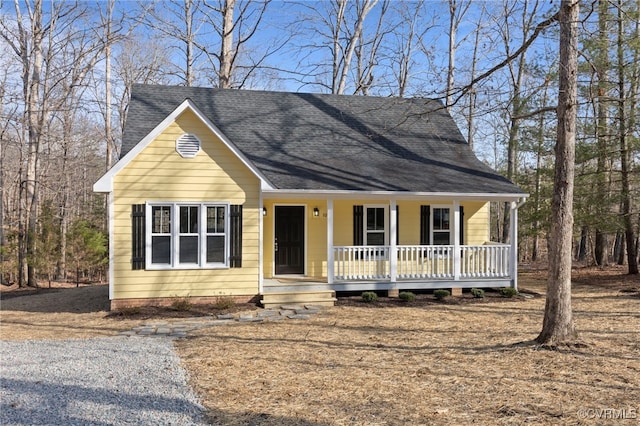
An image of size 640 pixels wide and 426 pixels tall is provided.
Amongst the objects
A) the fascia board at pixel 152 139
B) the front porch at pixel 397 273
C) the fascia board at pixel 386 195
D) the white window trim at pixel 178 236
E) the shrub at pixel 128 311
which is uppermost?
the fascia board at pixel 152 139

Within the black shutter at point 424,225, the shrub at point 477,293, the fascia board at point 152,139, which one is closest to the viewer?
the fascia board at point 152,139

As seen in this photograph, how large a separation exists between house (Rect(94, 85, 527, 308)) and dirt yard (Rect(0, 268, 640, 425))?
1244 mm

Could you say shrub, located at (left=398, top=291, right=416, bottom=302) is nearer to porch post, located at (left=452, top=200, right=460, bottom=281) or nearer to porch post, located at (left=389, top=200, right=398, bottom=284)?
porch post, located at (left=389, top=200, right=398, bottom=284)

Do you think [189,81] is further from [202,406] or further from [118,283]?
[202,406]

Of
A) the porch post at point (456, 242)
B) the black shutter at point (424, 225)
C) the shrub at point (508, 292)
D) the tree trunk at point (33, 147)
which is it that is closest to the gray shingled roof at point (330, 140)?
the porch post at point (456, 242)

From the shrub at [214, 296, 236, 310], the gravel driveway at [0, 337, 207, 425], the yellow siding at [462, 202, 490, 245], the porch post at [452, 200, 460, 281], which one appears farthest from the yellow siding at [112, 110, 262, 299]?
the yellow siding at [462, 202, 490, 245]

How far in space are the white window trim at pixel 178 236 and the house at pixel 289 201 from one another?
0.08ft

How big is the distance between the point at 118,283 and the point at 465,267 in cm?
869

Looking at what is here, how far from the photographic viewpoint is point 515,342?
7562 mm

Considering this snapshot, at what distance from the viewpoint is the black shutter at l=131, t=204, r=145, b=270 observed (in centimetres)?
1082

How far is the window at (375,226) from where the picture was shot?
1345 cm

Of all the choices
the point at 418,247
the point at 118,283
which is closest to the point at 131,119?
the point at 118,283

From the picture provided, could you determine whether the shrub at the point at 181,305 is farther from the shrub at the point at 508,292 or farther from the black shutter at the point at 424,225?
the shrub at the point at 508,292

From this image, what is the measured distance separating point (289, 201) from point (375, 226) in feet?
8.15
